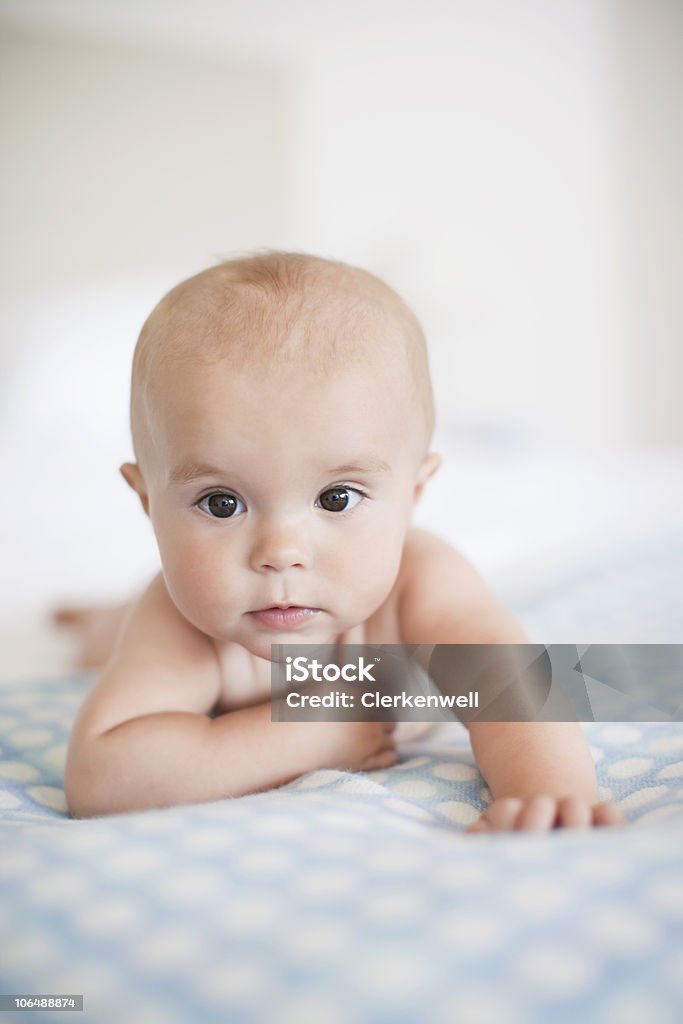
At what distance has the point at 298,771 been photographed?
763 millimetres

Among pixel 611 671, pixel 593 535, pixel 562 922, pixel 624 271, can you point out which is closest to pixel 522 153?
pixel 624 271

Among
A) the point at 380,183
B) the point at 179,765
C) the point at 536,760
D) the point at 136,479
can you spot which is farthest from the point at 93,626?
the point at 380,183

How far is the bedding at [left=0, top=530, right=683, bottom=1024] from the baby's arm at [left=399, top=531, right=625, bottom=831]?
0.05 m

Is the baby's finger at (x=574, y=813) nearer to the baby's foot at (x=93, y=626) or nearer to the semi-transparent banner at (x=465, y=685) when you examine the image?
the semi-transparent banner at (x=465, y=685)

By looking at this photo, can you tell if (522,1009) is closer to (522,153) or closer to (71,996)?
(71,996)

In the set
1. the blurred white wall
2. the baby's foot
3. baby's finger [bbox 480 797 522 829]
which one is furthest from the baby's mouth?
the blurred white wall

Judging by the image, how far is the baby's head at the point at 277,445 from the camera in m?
0.71

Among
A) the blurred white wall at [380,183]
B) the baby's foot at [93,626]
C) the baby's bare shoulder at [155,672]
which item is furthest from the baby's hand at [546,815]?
the blurred white wall at [380,183]

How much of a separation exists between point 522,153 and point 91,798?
158 inches

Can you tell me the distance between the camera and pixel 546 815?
0.57m

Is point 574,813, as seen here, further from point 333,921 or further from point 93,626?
point 93,626

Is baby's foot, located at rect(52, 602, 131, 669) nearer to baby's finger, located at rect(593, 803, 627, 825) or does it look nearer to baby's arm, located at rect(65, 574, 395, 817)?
baby's arm, located at rect(65, 574, 395, 817)

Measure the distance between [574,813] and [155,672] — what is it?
418mm

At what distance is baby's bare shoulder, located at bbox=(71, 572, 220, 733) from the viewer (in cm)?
81
